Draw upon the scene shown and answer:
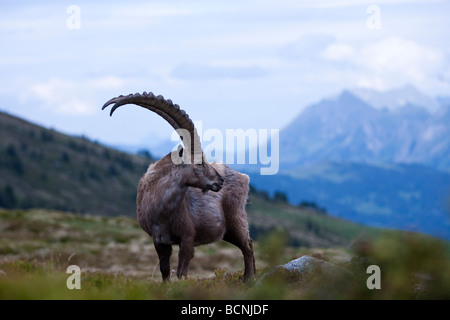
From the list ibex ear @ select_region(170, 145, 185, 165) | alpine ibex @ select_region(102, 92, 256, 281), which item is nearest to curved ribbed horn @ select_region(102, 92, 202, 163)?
alpine ibex @ select_region(102, 92, 256, 281)

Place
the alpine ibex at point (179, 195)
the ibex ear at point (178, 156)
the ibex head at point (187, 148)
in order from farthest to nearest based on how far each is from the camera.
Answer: the ibex ear at point (178, 156) → the alpine ibex at point (179, 195) → the ibex head at point (187, 148)

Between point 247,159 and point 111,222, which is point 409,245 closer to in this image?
point 247,159

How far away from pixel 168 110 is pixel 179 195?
1944 millimetres

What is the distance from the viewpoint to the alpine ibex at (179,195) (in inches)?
548

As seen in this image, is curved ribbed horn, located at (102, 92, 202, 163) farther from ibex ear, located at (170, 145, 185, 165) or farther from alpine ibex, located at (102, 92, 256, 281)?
ibex ear, located at (170, 145, 185, 165)

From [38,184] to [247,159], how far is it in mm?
191557

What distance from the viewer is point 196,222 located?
1452 cm

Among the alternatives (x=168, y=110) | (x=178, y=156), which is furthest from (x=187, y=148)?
(x=168, y=110)

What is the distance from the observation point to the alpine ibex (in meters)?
13.9

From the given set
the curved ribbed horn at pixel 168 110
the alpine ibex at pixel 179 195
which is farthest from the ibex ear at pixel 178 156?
the curved ribbed horn at pixel 168 110

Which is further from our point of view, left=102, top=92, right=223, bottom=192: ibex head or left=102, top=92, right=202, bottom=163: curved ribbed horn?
left=102, top=92, right=223, bottom=192: ibex head

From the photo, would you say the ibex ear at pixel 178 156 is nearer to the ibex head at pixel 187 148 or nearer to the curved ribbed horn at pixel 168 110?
the ibex head at pixel 187 148

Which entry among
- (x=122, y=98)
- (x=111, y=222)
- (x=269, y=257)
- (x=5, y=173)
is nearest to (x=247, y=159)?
(x=122, y=98)

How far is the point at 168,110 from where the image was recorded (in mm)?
13773
